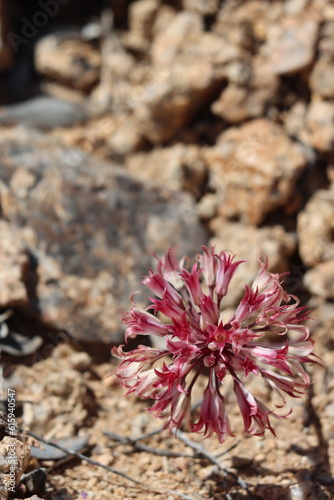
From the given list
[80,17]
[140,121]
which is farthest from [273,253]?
[80,17]

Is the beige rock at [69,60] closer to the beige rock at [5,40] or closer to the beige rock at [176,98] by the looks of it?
the beige rock at [5,40]

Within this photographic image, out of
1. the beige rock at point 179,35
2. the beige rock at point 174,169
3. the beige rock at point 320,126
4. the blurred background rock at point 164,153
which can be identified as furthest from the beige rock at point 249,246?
the beige rock at point 179,35

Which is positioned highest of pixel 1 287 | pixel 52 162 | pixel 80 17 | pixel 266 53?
pixel 80 17

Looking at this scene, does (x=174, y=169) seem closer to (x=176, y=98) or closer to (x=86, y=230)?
(x=176, y=98)

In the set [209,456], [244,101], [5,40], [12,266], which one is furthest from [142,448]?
[5,40]

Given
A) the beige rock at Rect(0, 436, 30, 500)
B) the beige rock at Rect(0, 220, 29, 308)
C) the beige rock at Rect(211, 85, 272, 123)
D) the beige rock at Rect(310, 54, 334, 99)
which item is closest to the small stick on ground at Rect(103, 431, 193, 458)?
the beige rock at Rect(0, 436, 30, 500)

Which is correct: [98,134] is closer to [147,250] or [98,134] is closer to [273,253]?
[147,250]

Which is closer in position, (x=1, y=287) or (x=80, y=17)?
(x=1, y=287)

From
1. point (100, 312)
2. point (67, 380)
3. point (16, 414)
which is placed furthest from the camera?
point (100, 312)
